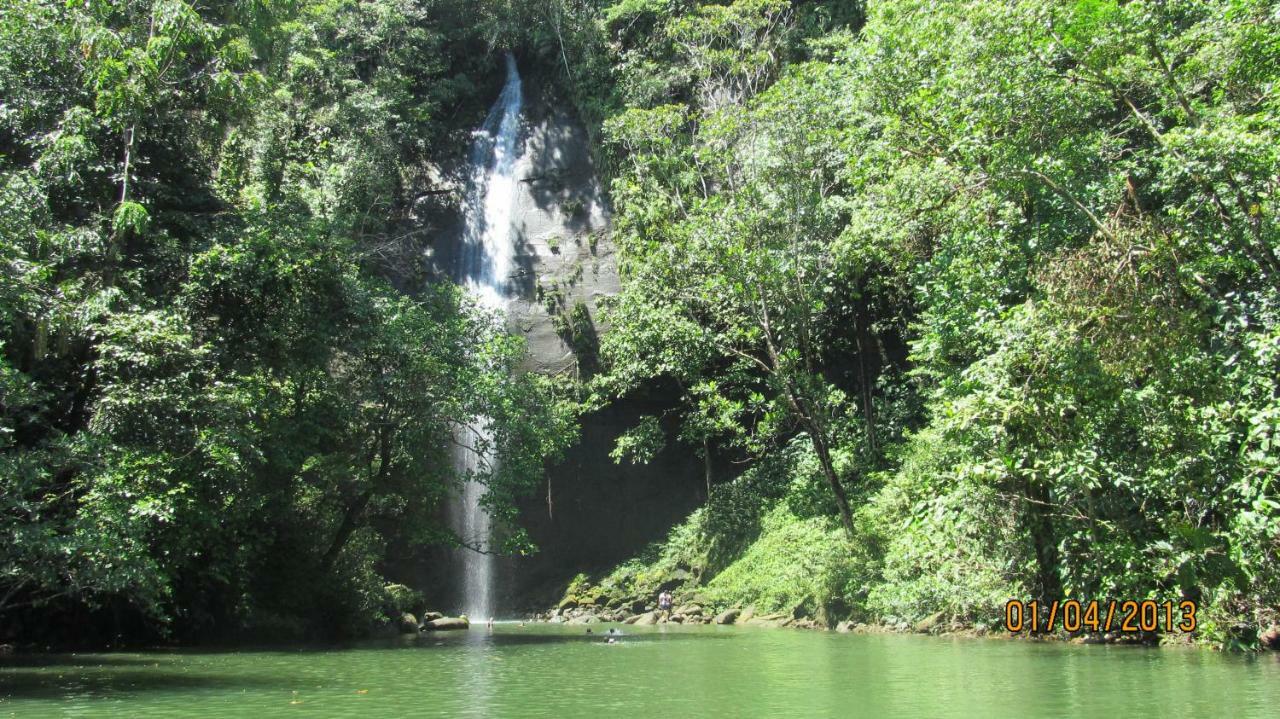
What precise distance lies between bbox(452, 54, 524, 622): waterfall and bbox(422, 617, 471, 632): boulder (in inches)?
117

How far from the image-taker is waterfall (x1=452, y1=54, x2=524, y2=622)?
83.3 feet

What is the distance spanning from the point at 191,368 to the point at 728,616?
13.0 metres

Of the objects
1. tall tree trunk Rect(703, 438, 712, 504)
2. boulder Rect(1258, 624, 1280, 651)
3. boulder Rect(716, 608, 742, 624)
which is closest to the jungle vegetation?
boulder Rect(1258, 624, 1280, 651)

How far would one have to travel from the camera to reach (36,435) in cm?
1376

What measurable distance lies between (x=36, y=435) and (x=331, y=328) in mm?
4842

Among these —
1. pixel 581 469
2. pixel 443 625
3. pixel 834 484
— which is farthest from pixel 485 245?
pixel 834 484

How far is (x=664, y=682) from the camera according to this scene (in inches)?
387

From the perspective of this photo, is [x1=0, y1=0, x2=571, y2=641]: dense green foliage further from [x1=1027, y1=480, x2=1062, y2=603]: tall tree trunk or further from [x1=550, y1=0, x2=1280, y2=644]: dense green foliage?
[x1=1027, y1=480, x2=1062, y2=603]: tall tree trunk

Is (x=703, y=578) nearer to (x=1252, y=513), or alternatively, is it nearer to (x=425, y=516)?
(x=425, y=516)
